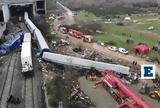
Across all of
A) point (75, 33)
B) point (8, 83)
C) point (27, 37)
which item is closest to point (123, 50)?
point (75, 33)

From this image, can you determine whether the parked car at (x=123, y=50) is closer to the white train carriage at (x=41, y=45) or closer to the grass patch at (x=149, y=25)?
the white train carriage at (x=41, y=45)

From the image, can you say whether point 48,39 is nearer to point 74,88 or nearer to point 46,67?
point 46,67

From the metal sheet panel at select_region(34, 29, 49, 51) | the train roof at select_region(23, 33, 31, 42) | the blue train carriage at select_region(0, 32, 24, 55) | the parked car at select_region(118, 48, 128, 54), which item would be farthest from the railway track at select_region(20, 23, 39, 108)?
the parked car at select_region(118, 48, 128, 54)

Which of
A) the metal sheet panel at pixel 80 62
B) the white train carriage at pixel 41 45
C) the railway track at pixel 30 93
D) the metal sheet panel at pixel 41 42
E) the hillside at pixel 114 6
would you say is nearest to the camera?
the railway track at pixel 30 93

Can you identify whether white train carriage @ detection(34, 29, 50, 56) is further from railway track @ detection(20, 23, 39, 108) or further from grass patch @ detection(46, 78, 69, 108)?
grass patch @ detection(46, 78, 69, 108)

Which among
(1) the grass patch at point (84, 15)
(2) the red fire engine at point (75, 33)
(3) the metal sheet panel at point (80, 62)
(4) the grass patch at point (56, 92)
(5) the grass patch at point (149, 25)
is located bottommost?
(4) the grass patch at point (56, 92)

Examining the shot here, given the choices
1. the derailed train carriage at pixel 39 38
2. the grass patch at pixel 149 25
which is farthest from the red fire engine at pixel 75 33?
the grass patch at pixel 149 25

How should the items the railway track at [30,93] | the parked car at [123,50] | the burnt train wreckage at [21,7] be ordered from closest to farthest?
the railway track at [30,93], the parked car at [123,50], the burnt train wreckage at [21,7]

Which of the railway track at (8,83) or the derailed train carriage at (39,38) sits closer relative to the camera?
the railway track at (8,83)
